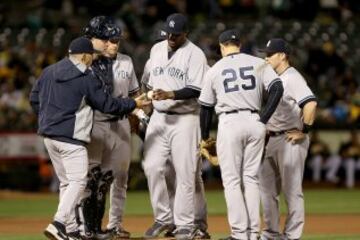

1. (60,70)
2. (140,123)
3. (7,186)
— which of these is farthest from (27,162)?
(60,70)

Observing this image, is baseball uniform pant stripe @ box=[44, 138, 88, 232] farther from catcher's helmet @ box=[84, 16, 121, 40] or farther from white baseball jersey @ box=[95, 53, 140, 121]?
catcher's helmet @ box=[84, 16, 121, 40]

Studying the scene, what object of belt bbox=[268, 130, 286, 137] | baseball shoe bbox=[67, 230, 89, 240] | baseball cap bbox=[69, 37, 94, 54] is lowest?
baseball shoe bbox=[67, 230, 89, 240]

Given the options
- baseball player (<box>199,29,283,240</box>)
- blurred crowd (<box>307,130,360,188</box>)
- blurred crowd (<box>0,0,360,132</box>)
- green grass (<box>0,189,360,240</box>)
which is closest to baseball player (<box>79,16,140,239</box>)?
baseball player (<box>199,29,283,240</box>)

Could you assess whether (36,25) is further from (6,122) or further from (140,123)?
(140,123)

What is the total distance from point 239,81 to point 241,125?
448 mm

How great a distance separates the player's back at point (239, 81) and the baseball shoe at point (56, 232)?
1.99 meters

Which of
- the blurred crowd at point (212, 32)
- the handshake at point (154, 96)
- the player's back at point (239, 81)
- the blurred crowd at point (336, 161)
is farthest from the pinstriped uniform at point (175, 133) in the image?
the blurred crowd at point (336, 161)

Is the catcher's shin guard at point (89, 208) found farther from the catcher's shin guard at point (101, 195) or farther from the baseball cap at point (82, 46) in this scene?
the baseball cap at point (82, 46)

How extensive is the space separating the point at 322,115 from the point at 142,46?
4.70m

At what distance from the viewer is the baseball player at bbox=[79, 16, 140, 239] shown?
35.5 feet

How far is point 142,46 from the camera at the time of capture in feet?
79.9

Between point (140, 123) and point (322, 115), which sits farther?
point (322, 115)

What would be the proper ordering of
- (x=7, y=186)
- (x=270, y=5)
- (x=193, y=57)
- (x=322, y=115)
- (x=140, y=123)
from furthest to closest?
(x=270, y=5) → (x=322, y=115) → (x=7, y=186) → (x=140, y=123) → (x=193, y=57)

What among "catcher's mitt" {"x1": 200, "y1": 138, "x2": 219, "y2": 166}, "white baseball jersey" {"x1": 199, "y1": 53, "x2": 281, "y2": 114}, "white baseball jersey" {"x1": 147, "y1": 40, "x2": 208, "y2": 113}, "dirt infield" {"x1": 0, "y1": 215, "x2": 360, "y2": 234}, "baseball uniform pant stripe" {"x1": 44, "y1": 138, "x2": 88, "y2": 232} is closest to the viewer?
"baseball uniform pant stripe" {"x1": 44, "y1": 138, "x2": 88, "y2": 232}
